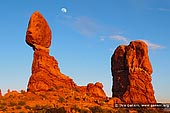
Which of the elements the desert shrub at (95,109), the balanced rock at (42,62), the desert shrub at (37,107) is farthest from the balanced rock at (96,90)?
the desert shrub at (37,107)

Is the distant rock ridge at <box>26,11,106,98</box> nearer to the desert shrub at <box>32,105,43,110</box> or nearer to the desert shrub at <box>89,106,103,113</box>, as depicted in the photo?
the desert shrub at <box>32,105,43,110</box>

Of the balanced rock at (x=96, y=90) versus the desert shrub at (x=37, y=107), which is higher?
the balanced rock at (x=96, y=90)

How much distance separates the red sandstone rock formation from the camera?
7688cm

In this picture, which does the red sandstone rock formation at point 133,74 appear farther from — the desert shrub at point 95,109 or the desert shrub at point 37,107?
the desert shrub at point 37,107

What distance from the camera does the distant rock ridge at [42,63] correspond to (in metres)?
61.9

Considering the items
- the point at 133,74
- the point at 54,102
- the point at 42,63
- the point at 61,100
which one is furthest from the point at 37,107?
the point at 133,74

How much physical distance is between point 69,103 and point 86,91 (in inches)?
451

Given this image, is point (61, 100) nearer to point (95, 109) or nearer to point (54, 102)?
point (54, 102)

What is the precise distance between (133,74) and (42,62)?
2509 cm

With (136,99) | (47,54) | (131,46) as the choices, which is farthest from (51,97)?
(131,46)

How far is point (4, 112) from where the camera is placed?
50.4 m

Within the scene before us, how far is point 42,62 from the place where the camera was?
62.8 metres

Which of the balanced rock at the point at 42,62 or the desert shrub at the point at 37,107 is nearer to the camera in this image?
the desert shrub at the point at 37,107

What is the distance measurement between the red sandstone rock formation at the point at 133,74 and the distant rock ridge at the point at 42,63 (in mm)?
12886
